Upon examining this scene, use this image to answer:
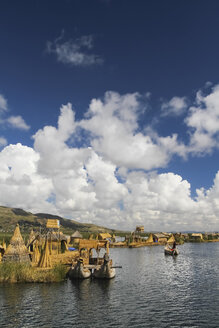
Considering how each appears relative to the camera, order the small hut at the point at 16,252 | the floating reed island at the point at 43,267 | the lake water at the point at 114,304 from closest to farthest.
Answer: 1. the lake water at the point at 114,304
2. the floating reed island at the point at 43,267
3. the small hut at the point at 16,252

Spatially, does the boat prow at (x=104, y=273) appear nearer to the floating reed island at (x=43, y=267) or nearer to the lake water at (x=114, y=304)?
the floating reed island at (x=43, y=267)

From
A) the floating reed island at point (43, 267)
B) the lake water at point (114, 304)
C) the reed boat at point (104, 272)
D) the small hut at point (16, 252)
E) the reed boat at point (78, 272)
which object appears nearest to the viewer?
the lake water at point (114, 304)

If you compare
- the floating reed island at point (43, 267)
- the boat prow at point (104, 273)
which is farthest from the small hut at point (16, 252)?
the boat prow at point (104, 273)

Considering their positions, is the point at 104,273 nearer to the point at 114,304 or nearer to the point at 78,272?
the point at 78,272

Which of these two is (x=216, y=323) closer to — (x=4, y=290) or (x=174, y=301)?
(x=174, y=301)

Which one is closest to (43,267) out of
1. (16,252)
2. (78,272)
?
(78,272)

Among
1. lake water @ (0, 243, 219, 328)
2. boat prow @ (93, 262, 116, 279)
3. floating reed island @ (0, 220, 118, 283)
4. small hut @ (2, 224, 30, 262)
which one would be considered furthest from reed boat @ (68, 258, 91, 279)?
small hut @ (2, 224, 30, 262)

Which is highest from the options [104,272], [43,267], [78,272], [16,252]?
[16,252]

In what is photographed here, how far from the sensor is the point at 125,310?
86.2ft

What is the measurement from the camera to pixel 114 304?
28.3 m

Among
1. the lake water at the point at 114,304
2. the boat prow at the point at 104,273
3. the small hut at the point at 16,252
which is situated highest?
the small hut at the point at 16,252

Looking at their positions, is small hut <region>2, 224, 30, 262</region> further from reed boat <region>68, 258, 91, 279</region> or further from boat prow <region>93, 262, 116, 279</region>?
boat prow <region>93, 262, 116, 279</region>

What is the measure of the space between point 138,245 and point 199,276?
72828 millimetres

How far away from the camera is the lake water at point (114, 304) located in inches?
908
